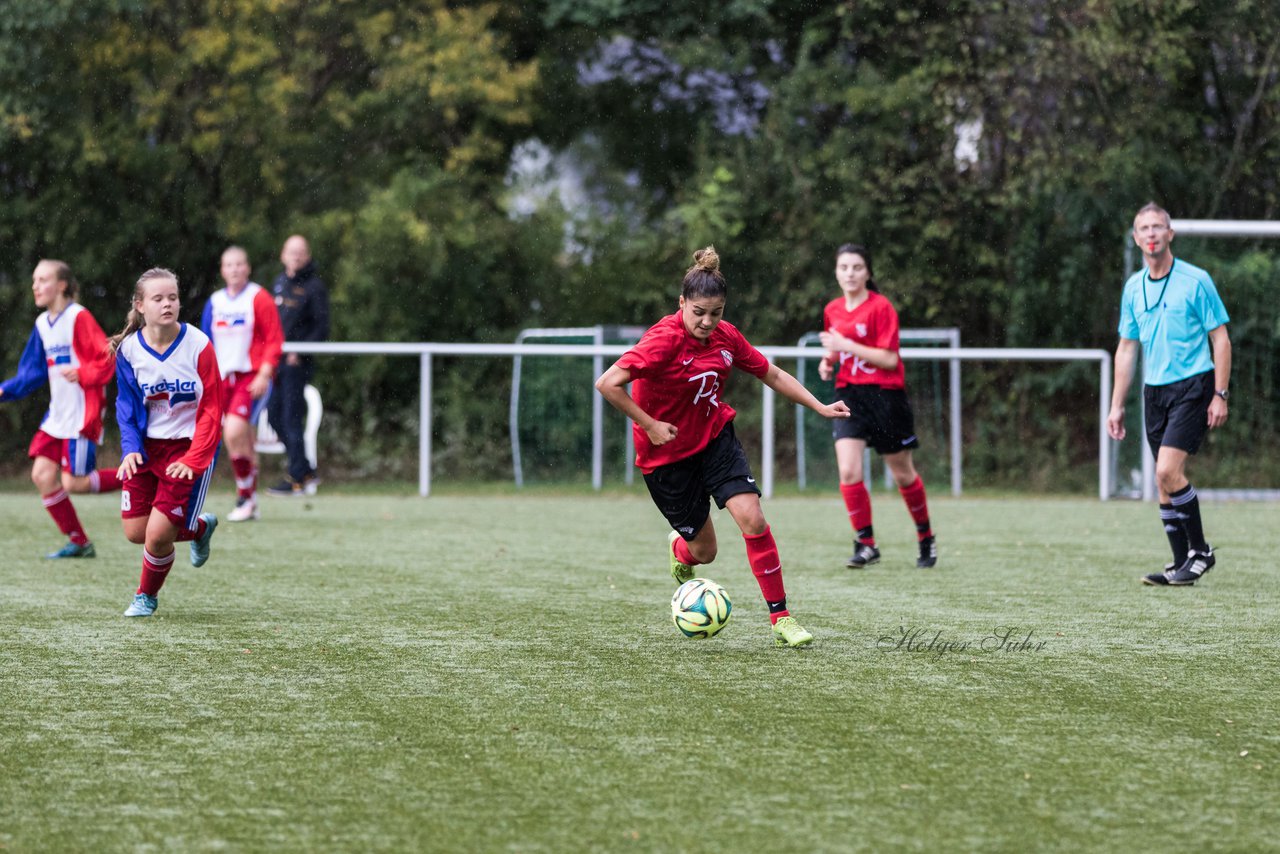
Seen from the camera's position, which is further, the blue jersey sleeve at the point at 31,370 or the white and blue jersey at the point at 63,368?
the blue jersey sleeve at the point at 31,370

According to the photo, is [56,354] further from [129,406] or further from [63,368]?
[129,406]

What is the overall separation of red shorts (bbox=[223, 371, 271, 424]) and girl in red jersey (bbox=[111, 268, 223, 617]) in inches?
161

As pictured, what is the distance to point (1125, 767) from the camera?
381 cm

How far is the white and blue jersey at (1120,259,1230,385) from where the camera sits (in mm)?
7691

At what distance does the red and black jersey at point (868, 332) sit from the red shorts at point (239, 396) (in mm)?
4248

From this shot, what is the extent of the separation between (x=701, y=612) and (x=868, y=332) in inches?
118

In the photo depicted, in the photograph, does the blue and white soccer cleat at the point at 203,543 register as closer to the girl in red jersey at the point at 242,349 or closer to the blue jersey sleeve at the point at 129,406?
the blue jersey sleeve at the point at 129,406

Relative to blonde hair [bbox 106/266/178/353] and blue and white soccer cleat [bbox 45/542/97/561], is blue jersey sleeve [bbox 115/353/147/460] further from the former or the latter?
blue and white soccer cleat [bbox 45/542/97/561]

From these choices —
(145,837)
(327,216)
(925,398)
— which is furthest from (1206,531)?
(327,216)

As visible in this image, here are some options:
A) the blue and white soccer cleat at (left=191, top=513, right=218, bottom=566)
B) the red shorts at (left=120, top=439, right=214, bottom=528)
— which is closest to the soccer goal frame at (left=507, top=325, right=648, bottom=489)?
the blue and white soccer cleat at (left=191, top=513, right=218, bottom=566)

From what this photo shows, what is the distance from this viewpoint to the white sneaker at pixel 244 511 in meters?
11.2

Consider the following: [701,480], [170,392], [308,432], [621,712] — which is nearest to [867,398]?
[701,480]

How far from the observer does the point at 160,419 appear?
6.55m

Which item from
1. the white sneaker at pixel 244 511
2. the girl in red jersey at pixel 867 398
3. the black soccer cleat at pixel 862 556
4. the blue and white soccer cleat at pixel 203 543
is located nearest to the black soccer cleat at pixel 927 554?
the girl in red jersey at pixel 867 398
